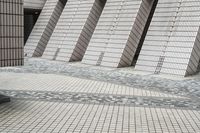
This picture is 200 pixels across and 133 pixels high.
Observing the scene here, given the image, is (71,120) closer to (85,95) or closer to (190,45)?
(85,95)

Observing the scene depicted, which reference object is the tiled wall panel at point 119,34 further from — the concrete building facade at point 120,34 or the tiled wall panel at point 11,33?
the tiled wall panel at point 11,33

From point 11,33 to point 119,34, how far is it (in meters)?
9.06

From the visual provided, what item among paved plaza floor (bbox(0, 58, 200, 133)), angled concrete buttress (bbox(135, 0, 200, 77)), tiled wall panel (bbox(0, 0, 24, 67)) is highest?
angled concrete buttress (bbox(135, 0, 200, 77))

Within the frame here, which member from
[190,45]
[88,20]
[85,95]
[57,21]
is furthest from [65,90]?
[57,21]

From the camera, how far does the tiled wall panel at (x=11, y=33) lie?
1000cm

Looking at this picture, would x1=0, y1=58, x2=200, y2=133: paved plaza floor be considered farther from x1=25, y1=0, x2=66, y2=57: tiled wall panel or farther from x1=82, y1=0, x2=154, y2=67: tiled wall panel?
x1=25, y1=0, x2=66, y2=57: tiled wall panel

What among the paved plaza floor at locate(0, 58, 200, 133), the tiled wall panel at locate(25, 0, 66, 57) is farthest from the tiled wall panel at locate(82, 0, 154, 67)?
the tiled wall panel at locate(25, 0, 66, 57)

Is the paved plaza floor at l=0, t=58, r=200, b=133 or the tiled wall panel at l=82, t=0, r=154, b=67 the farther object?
the tiled wall panel at l=82, t=0, r=154, b=67

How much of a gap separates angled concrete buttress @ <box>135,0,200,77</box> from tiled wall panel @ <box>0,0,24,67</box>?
24.6ft

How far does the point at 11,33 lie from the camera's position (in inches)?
404

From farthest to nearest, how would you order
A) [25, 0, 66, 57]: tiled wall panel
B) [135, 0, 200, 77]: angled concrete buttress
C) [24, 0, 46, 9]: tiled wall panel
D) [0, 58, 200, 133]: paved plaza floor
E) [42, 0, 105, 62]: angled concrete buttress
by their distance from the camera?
[24, 0, 46, 9]: tiled wall panel
[25, 0, 66, 57]: tiled wall panel
[42, 0, 105, 62]: angled concrete buttress
[135, 0, 200, 77]: angled concrete buttress
[0, 58, 200, 133]: paved plaza floor

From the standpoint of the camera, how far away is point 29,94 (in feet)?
34.8

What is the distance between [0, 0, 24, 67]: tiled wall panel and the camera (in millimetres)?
10000

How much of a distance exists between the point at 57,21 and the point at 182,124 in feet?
60.0
